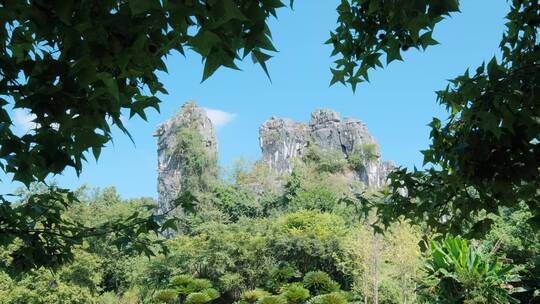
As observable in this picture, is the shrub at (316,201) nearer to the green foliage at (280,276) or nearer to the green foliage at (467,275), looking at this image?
the green foliage at (280,276)

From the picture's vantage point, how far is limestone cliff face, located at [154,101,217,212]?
53.8 metres

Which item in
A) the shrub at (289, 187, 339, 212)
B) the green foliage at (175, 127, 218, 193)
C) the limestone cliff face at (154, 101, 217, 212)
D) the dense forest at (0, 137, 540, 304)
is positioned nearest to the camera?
the dense forest at (0, 137, 540, 304)

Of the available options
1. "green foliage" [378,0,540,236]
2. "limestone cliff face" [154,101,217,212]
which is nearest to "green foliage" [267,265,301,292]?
"green foliage" [378,0,540,236]

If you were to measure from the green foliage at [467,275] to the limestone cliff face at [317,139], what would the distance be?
160 ft

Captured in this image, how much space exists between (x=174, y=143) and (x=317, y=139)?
1893 centimetres

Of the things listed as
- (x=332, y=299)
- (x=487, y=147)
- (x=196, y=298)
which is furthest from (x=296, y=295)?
(x=487, y=147)

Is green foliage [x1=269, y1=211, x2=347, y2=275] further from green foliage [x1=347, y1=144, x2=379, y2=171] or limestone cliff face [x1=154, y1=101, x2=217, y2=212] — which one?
green foliage [x1=347, y1=144, x2=379, y2=171]

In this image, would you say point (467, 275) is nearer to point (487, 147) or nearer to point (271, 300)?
point (487, 147)

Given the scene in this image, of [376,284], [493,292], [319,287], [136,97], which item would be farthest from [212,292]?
[136,97]

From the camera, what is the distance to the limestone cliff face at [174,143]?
53.8 m

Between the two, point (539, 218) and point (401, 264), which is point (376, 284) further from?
point (539, 218)

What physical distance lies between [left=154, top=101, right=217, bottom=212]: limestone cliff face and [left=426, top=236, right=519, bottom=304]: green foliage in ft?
140

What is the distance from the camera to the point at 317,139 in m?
63.2

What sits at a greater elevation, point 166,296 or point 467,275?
point 166,296
